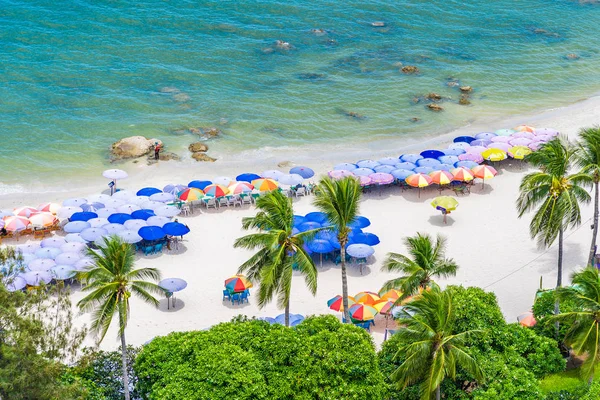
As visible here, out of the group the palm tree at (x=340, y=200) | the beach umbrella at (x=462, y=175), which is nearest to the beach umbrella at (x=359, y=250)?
the palm tree at (x=340, y=200)

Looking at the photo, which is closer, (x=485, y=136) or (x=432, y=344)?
(x=432, y=344)

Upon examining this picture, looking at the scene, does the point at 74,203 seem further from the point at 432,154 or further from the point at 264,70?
the point at 264,70

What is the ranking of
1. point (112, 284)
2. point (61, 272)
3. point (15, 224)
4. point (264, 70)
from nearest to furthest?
point (112, 284) < point (61, 272) < point (15, 224) < point (264, 70)

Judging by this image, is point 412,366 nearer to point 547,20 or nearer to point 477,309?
point 477,309

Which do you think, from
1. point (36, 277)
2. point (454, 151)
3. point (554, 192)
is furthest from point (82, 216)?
point (554, 192)

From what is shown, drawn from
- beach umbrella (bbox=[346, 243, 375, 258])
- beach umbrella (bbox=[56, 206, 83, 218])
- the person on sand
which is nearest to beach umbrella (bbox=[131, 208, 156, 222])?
beach umbrella (bbox=[56, 206, 83, 218])

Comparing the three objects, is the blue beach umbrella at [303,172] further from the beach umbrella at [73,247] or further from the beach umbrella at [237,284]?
the beach umbrella at [73,247]
